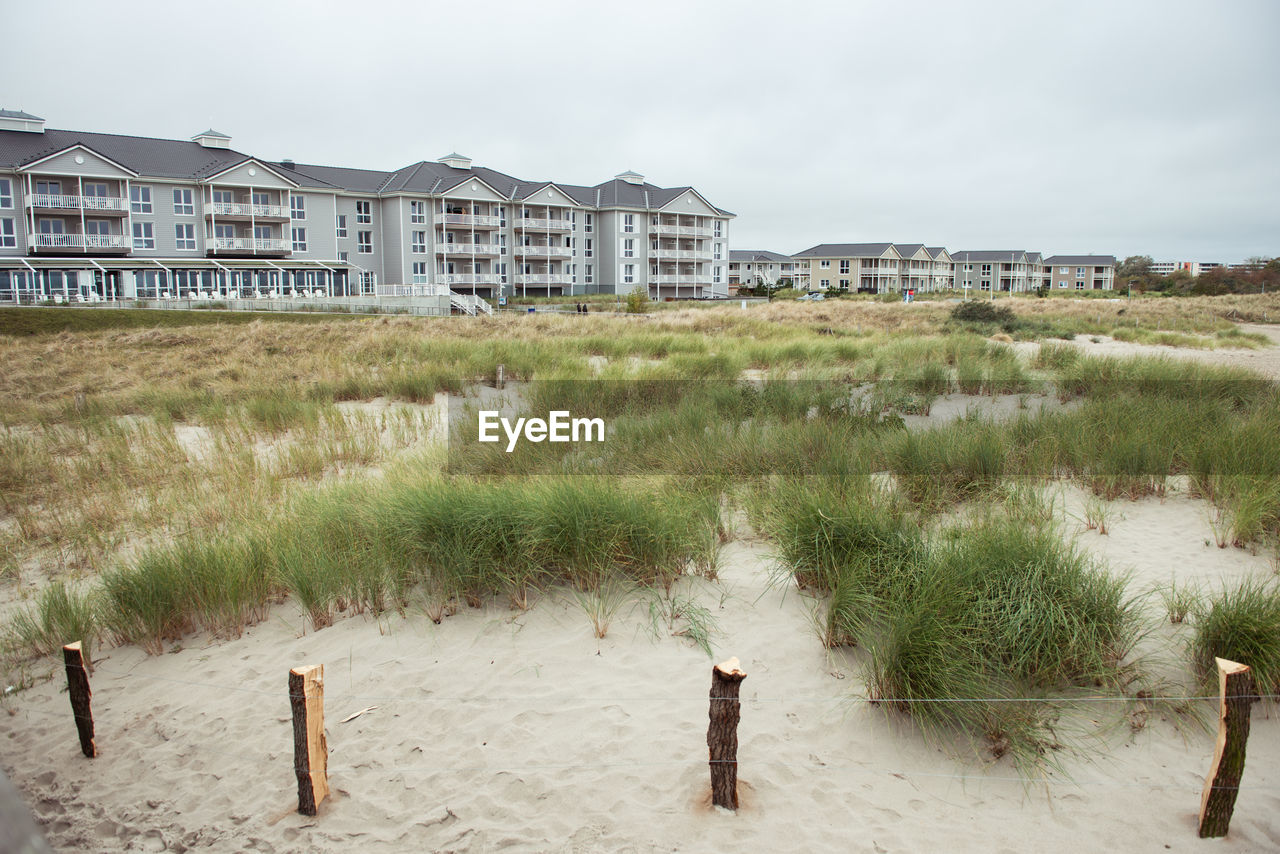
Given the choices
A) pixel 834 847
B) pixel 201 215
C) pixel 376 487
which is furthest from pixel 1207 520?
pixel 201 215

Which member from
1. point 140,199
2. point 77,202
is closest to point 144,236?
point 140,199

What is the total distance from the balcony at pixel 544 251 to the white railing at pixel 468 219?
3.58 metres

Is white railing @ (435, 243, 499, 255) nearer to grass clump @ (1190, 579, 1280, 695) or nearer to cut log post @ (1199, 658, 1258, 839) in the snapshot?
grass clump @ (1190, 579, 1280, 695)

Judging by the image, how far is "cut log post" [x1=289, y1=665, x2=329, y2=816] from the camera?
4.32 metres

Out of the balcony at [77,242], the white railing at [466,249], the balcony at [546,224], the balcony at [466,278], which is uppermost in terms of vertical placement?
the balcony at [546,224]

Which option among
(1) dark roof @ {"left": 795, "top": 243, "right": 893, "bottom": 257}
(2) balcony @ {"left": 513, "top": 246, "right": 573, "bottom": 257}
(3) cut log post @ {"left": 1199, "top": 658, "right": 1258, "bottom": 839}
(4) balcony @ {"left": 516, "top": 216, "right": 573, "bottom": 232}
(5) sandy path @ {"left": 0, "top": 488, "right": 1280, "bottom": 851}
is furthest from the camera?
(1) dark roof @ {"left": 795, "top": 243, "right": 893, "bottom": 257}

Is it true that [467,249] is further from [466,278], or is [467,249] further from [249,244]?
[249,244]

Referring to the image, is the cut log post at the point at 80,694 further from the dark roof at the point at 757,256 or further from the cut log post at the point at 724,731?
the dark roof at the point at 757,256

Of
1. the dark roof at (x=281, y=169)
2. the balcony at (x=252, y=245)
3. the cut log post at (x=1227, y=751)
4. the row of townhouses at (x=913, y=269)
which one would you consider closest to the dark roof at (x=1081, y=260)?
the row of townhouses at (x=913, y=269)

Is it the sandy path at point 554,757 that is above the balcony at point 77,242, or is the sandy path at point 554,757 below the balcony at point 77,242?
below

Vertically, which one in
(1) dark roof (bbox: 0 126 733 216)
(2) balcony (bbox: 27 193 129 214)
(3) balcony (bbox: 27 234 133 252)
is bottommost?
(3) balcony (bbox: 27 234 133 252)

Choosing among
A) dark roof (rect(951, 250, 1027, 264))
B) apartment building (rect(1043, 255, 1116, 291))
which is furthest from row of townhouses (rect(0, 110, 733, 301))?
apartment building (rect(1043, 255, 1116, 291))

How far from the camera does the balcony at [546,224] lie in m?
64.2

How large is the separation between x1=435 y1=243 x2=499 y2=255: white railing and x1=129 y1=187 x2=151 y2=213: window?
18119mm
